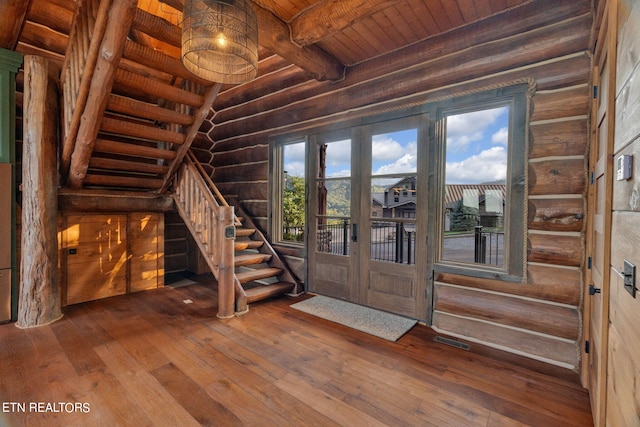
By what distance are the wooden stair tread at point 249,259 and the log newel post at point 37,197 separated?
206cm

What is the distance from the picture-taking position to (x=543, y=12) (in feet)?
8.15

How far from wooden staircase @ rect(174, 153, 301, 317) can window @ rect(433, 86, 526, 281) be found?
237cm

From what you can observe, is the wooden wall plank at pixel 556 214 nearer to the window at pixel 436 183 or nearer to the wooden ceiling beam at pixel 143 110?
the window at pixel 436 183

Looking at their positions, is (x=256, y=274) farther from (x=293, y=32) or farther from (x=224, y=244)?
(x=293, y=32)

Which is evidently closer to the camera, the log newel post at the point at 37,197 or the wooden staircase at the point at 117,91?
the wooden staircase at the point at 117,91

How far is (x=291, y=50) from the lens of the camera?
3084mm

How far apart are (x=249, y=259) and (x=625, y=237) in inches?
149

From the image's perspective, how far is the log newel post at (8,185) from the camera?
3227 millimetres

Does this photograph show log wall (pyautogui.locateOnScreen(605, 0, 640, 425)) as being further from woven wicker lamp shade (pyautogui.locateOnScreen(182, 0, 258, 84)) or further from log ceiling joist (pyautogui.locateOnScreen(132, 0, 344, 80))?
log ceiling joist (pyautogui.locateOnScreen(132, 0, 344, 80))

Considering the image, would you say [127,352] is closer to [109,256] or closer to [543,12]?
[109,256]

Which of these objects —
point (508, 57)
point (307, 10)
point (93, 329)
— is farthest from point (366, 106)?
point (93, 329)

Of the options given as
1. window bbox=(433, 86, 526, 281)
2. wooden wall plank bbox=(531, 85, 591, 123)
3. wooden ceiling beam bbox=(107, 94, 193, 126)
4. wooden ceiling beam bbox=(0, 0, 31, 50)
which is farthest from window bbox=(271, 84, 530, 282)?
wooden ceiling beam bbox=(0, 0, 31, 50)

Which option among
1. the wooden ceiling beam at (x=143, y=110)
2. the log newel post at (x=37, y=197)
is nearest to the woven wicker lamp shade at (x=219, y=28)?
the wooden ceiling beam at (x=143, y=110)

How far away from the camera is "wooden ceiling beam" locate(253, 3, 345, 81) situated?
2.74 meters
